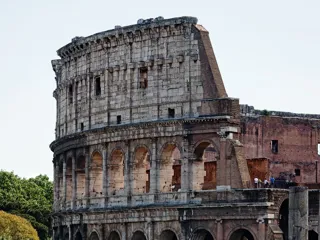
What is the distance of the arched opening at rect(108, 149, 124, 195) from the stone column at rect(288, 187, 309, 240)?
1157 cm

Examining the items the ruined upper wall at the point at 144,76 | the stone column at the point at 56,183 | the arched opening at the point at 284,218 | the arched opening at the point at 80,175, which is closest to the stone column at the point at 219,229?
the arched opening at the point at 284,218

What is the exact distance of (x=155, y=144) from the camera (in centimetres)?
5612

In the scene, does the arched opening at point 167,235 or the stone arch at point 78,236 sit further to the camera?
the stone arch at point 78,236

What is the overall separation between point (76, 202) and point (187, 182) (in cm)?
974

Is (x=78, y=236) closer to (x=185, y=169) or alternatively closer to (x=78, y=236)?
(x=78, y=236)

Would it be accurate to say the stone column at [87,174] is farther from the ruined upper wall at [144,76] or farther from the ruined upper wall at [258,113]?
the ruined upper wall at [258,113]

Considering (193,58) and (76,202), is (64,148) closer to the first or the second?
(76,202)

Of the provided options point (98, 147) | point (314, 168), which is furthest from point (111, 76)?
point (314, 168)

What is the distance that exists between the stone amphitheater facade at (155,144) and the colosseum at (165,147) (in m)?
0.05

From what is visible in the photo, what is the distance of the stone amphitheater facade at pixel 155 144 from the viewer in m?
52.6

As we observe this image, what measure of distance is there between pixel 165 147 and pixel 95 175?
6.60 meters

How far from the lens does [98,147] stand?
60188mm

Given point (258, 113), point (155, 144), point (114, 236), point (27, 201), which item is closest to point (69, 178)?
point (114, 236)

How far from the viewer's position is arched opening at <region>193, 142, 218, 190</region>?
54.4 m
